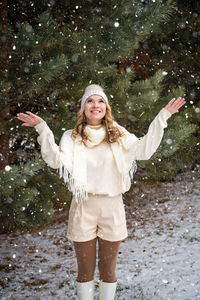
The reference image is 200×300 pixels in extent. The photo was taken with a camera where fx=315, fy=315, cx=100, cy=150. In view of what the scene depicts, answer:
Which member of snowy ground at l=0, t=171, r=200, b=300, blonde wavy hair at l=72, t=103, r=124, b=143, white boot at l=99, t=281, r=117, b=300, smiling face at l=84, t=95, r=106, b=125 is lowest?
snowy ground at l=0, t=171, r=200, b=300

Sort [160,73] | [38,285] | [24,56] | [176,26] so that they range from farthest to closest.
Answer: [176,26] < [160,73] < [38,285] < [24,56]

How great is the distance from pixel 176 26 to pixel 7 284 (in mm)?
6063

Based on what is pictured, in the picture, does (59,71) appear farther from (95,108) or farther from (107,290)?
(107,290)

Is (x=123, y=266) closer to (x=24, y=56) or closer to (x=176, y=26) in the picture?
(x=24, y=56)

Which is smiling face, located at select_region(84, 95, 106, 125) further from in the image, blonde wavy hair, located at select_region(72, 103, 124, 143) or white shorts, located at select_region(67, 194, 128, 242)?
white shorts, located at select_region(67, 194, 128, 242)

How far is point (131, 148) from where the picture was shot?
259cm

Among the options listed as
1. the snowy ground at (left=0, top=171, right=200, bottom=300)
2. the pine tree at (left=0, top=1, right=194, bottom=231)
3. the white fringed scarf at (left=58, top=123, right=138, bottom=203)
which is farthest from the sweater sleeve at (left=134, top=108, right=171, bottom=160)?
the snowy ground at (left=0, top=171, right=200, bottom=300)

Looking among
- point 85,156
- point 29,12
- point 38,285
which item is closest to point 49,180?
point 38,285

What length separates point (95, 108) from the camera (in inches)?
102

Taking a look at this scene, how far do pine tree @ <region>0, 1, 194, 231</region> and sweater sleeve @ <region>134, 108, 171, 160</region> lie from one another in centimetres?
92

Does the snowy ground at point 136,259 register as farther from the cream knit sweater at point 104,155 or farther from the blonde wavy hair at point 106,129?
the blonde wavy hair at point 106,129

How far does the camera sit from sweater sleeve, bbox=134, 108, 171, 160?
7.85ft

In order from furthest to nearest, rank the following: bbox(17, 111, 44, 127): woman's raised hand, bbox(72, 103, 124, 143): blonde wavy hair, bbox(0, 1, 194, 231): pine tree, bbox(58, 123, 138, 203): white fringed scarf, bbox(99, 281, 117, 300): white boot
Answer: bbox(0, 1, 194, 231): pine tree
bbox(99, 281, 117, 300): white boot
bbox(72, 103, 124, 143): blonde wavy hair
bbox(58, 123, 138, 203): white fringed scarf
bbox(17, 111, 44, 127): woman's raised hand

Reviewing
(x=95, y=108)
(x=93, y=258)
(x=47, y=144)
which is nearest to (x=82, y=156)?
(x=47, y=144)
